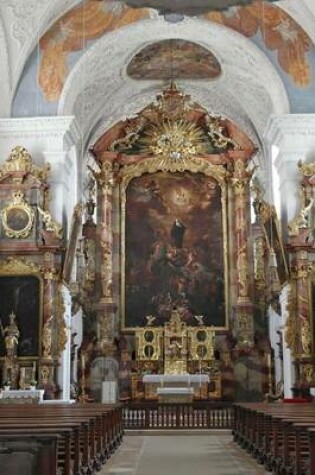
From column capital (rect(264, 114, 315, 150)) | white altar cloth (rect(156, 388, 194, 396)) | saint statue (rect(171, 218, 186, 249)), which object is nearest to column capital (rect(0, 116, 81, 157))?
column capital (rect(264, 114, 315, 150))

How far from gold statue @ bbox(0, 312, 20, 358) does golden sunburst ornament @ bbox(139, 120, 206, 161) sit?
28.0ft

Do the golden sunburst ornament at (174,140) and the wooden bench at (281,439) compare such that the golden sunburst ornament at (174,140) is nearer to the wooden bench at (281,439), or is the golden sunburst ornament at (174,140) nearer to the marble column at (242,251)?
the marble column at (242,251)

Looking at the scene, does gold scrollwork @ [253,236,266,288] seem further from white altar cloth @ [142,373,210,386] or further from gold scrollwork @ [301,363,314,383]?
gold scrollwork @ [301,363,314,383]

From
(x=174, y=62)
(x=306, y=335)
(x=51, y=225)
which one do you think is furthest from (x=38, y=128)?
(x=306, y=335)

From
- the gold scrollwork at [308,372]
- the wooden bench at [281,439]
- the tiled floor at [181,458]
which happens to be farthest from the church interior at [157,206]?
the wooden bench at [281,439]

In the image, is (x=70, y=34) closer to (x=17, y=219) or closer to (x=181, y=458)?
(x=17, y=219)

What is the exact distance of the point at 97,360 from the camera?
2486cm

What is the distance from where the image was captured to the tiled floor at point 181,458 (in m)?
9.52

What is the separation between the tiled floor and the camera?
952cm

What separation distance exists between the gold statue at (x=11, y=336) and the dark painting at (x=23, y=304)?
0.87ft

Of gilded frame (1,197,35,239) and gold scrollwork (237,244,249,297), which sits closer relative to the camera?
gilded frame (1,197,35,239)

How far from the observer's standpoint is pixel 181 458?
1127 cm

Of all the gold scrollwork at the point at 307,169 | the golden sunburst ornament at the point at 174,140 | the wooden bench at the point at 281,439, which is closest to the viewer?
the wooden bench at the point at 281,439

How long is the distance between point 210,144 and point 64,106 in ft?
27.2
